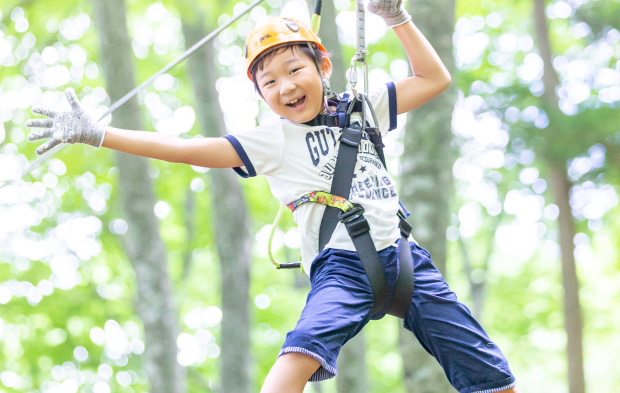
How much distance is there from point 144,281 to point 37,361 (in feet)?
23.5

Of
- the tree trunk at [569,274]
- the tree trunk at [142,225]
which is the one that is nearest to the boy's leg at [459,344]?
the tree trunk at [142,225]

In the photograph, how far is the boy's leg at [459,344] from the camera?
249cm

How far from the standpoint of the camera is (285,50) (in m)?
2.54

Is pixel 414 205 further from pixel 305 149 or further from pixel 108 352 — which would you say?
pixel 108 352

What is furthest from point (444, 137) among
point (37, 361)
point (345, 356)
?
point (37, 361)

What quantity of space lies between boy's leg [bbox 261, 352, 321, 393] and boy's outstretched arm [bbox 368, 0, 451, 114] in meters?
1.07

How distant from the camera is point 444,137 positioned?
4.44 m

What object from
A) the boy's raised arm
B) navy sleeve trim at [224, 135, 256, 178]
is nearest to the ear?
navy sleeve trim at [224, 135, 256, 178]

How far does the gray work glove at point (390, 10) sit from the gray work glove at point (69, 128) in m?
1.10

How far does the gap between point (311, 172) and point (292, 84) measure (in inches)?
12.4

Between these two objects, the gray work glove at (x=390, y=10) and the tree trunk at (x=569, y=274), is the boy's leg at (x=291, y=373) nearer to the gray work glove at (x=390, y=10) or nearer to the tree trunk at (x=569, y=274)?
the gray work glove at (x=390, y=10)

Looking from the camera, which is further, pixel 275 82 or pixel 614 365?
pixel 614 365

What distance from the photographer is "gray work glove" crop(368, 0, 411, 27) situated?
2660 millimetres

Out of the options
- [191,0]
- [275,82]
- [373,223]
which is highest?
[191,0]
